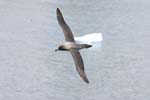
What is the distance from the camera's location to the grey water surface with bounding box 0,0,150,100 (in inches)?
150

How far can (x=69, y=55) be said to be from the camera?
4.35 meters

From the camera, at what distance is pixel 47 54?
4.32 m

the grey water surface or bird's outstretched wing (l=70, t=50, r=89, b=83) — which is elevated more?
bird's outstretched wing (l=70, t=50, r=89, b=83)

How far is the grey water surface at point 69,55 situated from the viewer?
150 inches

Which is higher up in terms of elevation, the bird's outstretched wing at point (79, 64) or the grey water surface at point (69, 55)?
the bird's outstretched wing at point (79, 64)

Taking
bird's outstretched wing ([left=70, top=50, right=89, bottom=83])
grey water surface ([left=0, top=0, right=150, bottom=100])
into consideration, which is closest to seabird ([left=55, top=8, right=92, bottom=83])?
bird's outstretched wing ([left=70, top=50, right=89, bottom=83])

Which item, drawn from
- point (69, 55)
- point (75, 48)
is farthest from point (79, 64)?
point (69, 55)

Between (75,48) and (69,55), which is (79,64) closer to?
(75,48)

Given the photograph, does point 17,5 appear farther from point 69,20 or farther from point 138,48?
point 138,48

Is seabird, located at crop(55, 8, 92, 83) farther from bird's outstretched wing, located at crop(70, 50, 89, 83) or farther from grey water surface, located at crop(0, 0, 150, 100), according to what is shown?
grey water surface, located at crop(0, 0, 150, 100)

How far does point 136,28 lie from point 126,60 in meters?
0.60

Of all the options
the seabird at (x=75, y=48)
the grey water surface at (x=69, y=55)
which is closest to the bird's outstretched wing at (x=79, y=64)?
the seabird at (x=75, y=48)

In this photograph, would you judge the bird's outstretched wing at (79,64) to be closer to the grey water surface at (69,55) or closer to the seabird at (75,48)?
the seabird at (75,48)

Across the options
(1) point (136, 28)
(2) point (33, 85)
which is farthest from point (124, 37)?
(2) point (33, 85)
